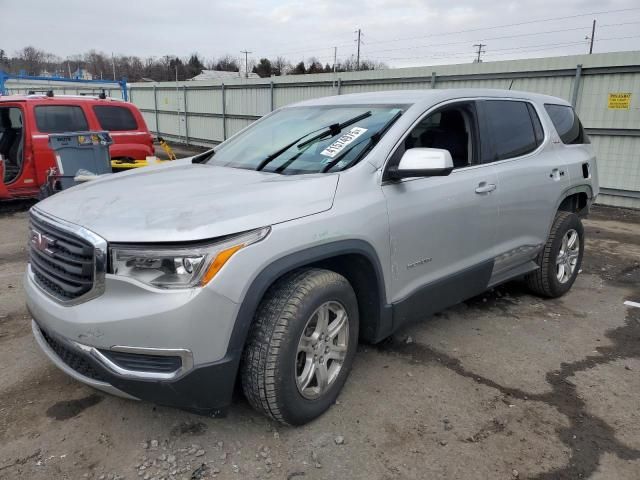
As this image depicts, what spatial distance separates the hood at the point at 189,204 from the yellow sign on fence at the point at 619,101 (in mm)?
8658

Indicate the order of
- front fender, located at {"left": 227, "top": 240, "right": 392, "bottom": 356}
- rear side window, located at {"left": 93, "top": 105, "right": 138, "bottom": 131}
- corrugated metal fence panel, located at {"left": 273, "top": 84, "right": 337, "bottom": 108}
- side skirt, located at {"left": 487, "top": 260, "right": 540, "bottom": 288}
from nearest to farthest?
front fender, located at {"left": 227, "top": 240, "right": 392, "bottom": 356} < side skirt, located at {"left": 487, "top": 260, "right": 540, "bottom": 288} < rear side window, located at {"left": 93, "top": 105, "right": 138, "bottom": 131} < corrugated metal fence panel, located at {"left": 273, "top": 84, "right": 337, "bottom": 108}

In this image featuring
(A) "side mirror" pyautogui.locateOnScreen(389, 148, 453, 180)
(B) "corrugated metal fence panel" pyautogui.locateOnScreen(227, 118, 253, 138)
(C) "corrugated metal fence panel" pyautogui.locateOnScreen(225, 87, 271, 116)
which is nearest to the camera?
(A) "side mirror" pyautogui.locateOnScreen(389, 148, 453, 180)

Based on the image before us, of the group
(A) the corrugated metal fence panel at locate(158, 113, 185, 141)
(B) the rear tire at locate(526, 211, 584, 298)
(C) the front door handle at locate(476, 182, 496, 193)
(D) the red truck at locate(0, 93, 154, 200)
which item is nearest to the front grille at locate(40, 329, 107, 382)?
(C) the front door handle at locate(476, 182, 496, 193)

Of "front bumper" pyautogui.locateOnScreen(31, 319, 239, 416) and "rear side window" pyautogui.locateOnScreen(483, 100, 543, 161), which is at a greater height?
"rear side window" pyautogui.locateOnScreen(483, 100, 543, 161)

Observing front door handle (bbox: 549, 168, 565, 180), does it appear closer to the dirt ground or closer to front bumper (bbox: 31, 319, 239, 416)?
the dirt ground

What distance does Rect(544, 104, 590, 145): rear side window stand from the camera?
4.61 meters

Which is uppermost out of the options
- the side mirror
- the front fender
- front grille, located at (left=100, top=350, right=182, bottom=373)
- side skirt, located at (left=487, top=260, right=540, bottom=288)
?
the side mirror

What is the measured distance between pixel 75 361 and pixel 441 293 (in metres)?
2.25

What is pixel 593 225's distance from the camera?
8.21m

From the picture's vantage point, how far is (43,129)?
308 inches

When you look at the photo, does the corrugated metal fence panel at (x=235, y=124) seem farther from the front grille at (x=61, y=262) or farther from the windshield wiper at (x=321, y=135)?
the front grille at (x=61, y=262)

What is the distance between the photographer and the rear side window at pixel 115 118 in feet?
28.6

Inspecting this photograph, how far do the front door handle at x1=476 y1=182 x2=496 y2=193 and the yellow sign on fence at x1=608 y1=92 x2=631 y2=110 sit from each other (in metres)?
7.27

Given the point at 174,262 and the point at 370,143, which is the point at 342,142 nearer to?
the point at 370,143
